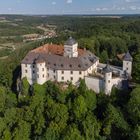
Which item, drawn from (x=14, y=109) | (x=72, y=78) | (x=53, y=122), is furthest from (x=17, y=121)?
(x=72, y=78)

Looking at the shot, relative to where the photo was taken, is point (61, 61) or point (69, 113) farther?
point (61, 61)

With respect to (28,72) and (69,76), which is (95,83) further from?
(28,72)

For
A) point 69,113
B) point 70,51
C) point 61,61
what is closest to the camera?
point 69,113

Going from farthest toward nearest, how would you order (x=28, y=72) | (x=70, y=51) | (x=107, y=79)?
(x=70, y=51) < (x=28, y=72) < (x=107, y=79)

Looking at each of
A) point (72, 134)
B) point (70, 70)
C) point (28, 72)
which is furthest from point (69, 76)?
point (72, 134)

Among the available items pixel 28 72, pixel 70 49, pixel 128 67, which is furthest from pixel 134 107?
pixel 28 72

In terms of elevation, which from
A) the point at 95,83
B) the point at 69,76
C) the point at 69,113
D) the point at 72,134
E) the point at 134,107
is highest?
the point at 69,76

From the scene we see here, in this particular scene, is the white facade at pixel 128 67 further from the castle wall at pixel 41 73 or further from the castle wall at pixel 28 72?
the castle wall at pixel 28 72

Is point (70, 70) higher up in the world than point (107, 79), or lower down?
higher up

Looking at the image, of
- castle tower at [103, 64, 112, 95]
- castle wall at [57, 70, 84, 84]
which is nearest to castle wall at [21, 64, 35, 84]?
castle wall at [57, 70, 84, 84]
